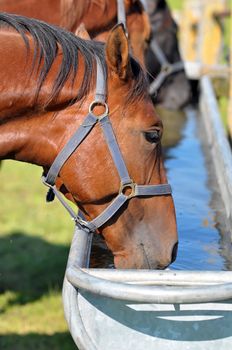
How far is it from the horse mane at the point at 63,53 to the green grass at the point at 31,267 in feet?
6.76

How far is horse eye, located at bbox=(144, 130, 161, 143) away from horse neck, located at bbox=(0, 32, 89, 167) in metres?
0.26

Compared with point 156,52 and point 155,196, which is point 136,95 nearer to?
point 155,196

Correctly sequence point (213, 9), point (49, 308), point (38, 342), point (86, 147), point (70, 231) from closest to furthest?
1. point (86, 147)
2. point (38, 342)
3. point (49, 308)
4. point (70, 231)
5. point (213, 9)

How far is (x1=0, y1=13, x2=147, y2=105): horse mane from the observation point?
2702mm

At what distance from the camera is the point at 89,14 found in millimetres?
4348

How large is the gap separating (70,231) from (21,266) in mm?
809

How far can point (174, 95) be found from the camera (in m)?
7.60

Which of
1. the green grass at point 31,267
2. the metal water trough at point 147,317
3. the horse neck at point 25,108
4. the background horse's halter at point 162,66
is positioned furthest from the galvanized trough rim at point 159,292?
the background horse's halter at point 162,66

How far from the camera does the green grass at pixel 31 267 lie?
178 inches

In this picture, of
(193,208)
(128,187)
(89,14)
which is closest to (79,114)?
(128,187)

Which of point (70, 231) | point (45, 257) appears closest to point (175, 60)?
point (70, 231)

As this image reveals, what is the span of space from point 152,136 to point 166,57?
511 cm

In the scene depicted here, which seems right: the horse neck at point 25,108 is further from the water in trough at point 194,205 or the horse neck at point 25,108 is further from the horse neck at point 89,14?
the horse neck at point 89,14

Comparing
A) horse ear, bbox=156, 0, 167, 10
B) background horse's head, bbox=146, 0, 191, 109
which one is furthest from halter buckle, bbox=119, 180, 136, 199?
horse ear, bbox=156, 0, 167, 10
